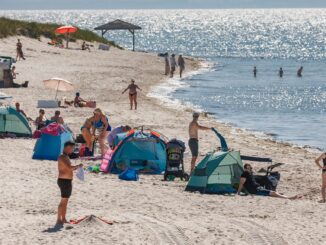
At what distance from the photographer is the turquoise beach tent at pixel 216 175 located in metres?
16.3

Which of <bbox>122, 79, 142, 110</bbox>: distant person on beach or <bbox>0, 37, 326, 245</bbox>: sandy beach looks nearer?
<bbox>0, 37, 326, 245</bbox>: sandy beach

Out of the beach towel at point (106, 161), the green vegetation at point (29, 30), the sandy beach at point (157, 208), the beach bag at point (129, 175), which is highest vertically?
the green vegetation at point (29, 30)

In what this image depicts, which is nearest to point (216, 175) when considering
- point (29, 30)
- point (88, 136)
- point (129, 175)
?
point (129, 175)

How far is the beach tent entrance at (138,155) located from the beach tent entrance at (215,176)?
2057 mm

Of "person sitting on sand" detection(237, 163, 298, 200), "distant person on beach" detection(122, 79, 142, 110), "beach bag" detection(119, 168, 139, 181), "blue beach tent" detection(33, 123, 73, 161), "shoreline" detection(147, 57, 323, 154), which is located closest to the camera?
"person sitting on sand" detection(237, 163, 298, 200)

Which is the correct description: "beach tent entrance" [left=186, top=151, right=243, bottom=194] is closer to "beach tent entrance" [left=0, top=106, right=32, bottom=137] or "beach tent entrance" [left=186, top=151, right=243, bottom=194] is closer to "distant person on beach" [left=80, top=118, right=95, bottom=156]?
"distant person on beach" [left=80, top=118, right=95, bottom=156]

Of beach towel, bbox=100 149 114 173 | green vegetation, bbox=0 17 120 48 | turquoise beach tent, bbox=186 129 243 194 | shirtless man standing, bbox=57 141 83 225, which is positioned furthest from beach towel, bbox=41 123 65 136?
green vegetation, bbox=0 17 120 48

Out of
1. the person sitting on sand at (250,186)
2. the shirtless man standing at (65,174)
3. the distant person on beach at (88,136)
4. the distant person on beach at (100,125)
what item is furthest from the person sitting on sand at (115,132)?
the shirtless man standing at (65,174)

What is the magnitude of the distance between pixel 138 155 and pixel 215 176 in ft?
8.16

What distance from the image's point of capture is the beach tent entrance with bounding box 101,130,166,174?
59.4 feet

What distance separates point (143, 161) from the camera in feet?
60.0

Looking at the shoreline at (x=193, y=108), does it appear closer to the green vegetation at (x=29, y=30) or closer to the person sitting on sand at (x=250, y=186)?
the person sitting on sand at (x=250, y=186)

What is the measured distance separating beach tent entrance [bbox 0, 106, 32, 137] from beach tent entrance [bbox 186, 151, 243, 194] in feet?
22.0

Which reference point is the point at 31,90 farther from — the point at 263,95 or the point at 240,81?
the point at 240,81
